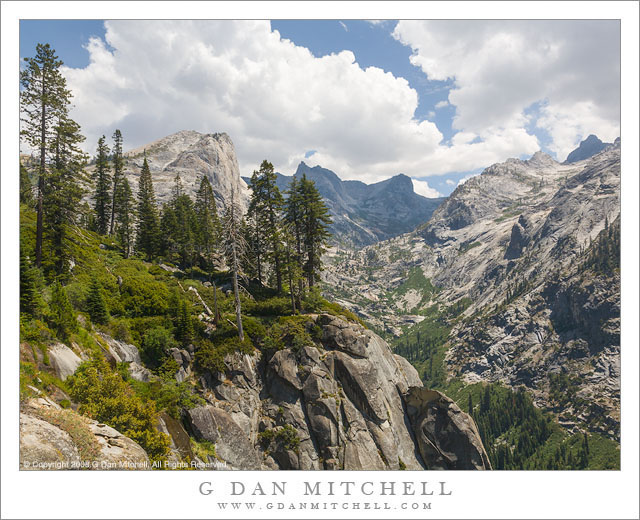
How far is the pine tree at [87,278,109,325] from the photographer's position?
19469 millimetres

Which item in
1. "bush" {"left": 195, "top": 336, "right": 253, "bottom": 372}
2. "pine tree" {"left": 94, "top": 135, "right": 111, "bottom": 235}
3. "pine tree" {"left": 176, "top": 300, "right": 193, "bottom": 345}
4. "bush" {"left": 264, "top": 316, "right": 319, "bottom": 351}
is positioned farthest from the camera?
"pine tree" {"left": 94, "top": 135, "right": 111, "bottom": 235}

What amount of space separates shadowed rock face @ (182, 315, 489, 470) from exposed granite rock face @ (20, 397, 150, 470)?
640 cm

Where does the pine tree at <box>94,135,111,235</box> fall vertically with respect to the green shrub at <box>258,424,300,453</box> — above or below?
above

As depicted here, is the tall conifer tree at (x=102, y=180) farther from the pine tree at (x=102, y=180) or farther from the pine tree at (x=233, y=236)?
the pine tree at (x=233, y=236)

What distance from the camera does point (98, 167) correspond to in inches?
2035

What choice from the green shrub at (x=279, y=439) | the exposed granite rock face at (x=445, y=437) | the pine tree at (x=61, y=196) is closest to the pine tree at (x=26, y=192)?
the pine tree at (x=61, y=196)

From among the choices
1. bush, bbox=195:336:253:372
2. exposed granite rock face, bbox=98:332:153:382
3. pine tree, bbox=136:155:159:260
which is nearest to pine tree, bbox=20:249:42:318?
exposed granite rock face, bbox=98:332:153:382

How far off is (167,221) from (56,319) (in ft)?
126

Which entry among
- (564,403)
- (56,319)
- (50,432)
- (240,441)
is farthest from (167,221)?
(564,403)

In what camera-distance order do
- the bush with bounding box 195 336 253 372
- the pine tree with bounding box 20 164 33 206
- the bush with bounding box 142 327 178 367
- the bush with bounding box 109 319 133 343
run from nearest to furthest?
the bush with bounding box 109 319 133 343, the bush with bounding box 142 327 178 367, the bush with bounding box 195 336 253 372, the pine tree with bounding box 20 164 33 206

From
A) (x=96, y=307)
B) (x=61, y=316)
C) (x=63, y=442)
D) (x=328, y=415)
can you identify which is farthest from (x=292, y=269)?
(x=63, y=442)

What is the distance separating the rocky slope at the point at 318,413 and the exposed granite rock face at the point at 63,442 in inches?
110

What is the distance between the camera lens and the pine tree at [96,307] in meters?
19.5

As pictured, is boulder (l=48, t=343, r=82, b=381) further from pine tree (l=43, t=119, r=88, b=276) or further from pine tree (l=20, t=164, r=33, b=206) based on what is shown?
pine tree (l=20, t=164, r=33, b=206)
